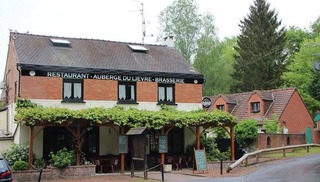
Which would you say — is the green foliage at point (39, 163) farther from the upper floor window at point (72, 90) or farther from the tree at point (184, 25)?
the tree at point (184, 25)

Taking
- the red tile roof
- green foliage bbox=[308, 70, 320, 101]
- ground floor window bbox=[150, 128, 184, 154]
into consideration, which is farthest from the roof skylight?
green foliage bbox=[308, 70, 320, 101]

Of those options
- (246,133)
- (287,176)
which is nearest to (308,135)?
(246,133)

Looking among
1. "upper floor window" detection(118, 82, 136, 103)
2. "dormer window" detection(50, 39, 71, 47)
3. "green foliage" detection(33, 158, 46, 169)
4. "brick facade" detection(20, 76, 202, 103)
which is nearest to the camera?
"green foliage" detection(33, 158, 46, 169)

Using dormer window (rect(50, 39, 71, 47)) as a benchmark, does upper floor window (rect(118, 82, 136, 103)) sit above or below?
below

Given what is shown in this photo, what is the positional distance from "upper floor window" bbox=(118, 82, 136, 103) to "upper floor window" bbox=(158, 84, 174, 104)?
1.78 metres

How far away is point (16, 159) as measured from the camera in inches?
883

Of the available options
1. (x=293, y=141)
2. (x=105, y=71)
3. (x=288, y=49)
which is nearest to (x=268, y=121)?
(x=293, y=141)

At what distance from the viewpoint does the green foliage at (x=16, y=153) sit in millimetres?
22352

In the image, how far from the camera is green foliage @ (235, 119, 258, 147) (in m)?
Result: 32.2

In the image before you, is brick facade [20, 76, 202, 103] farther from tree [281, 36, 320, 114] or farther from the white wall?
tree [281, 36, 320, 114]

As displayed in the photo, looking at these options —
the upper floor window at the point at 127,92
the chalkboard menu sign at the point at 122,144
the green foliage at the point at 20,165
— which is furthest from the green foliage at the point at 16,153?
the upper floor window at the point at 127,92

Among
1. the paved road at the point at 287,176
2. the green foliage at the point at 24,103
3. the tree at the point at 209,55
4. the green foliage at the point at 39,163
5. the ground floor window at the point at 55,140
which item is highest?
the tree at the point at 209,55

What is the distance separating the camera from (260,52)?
5541 centimetres

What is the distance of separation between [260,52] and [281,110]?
17799 millimetres
